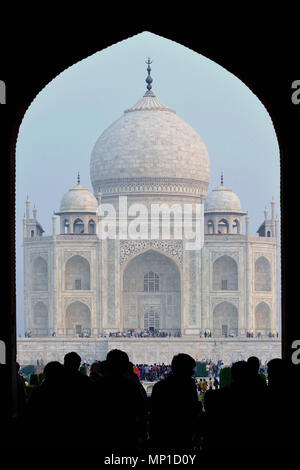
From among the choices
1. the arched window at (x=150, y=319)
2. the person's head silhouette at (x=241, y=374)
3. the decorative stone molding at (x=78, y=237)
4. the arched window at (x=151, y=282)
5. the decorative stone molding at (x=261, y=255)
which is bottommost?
the arched window at (x=150, y=319)

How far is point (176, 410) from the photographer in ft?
15.0

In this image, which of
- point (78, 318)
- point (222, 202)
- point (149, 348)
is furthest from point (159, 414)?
point (222, 202)

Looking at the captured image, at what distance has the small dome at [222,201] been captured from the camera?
2914cm

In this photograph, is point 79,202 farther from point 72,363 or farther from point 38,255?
point 72,363

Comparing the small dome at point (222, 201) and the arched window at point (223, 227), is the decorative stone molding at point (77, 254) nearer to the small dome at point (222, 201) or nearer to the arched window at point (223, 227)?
the small dome at point (222, 201)

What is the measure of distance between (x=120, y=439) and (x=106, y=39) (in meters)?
2.35

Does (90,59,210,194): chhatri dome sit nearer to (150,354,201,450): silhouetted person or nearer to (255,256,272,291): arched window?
(255,256,272,291): arched window

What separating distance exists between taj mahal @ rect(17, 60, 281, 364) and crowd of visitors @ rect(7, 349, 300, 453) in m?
21.2

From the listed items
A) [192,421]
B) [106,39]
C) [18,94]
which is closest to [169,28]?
[106,39]

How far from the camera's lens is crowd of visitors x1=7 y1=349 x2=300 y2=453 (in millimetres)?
4430

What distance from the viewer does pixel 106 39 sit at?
5.95 metres

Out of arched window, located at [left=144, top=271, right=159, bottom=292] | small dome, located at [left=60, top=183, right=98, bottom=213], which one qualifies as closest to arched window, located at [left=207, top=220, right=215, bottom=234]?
arched window, located at [left=144, top=271, right=159, bottom=292]

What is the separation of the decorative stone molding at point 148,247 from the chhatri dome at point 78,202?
1921 mm

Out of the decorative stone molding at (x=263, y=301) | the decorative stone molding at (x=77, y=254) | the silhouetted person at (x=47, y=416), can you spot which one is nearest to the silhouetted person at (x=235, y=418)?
the silhouetted person at (x=47, y=416)
